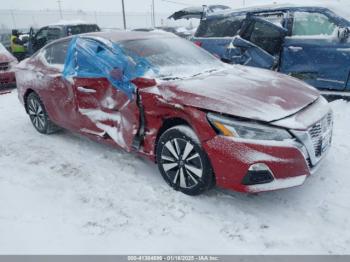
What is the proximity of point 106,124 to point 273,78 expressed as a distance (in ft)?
6.60

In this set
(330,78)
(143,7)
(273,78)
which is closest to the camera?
(273,78)

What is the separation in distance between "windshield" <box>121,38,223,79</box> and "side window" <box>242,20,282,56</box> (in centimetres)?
222

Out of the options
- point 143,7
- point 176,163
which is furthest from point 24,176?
point 143,7

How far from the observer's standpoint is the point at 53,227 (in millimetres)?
3139

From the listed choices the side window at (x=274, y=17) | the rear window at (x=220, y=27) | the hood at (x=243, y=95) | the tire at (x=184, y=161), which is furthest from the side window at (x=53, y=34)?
the tire at (x=184, y=161)

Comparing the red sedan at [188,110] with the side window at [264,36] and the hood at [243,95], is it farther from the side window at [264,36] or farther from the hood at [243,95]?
the side window at [264,36]

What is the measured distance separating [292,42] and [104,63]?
373 cm

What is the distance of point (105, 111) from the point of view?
13.5 feet

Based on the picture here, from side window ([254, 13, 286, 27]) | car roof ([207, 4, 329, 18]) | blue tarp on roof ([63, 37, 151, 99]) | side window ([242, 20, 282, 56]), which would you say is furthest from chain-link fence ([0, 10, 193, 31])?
blue tarp on roof ([63, 37, 151, 99])

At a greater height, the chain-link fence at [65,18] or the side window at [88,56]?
the side window at [88,56]

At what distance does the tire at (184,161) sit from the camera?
3256 mm

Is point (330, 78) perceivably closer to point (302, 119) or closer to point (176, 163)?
point (302, 119)

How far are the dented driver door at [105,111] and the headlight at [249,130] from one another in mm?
1065

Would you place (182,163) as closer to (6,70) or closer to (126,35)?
(126,35)
